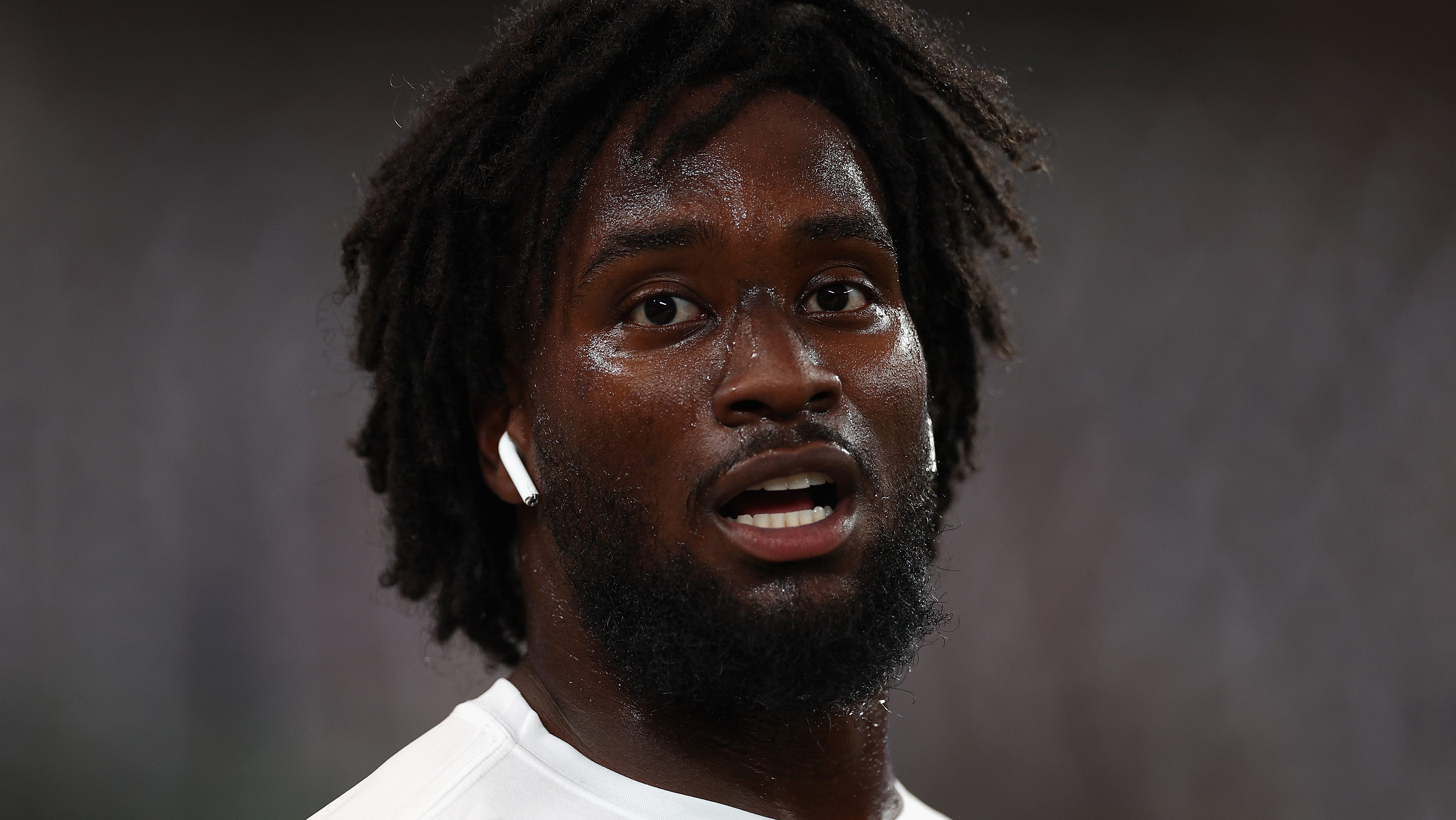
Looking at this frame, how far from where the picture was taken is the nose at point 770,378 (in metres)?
1.86

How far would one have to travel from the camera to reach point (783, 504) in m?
1.92

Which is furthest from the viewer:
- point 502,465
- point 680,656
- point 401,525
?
point 401,525

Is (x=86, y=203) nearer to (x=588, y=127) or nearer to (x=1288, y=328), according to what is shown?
(x=588, y=127)

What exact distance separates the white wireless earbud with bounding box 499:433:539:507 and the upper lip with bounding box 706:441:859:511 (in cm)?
38

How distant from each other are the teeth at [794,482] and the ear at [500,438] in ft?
1.51

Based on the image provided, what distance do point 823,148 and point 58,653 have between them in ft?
8.05

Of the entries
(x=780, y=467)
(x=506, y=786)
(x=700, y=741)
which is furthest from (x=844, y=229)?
A: (x=506, y=786)

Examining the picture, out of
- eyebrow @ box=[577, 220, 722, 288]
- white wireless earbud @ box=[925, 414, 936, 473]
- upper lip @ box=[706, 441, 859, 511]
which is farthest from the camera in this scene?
white wireless earbud @ box=[925, 414, 936, 473]

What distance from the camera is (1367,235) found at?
396 cm

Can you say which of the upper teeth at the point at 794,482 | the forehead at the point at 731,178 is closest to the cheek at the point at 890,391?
the upper teeth at the point at 794,482

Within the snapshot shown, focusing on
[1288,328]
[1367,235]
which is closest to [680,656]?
[1288,328]

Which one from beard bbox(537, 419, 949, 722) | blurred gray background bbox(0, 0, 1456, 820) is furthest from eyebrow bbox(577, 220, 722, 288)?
blurred gray background bbox(0, 0, 1456, 820)

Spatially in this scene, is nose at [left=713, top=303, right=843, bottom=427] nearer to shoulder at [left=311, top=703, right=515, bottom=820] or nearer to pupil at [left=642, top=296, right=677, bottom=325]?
pupil at [left=642, top=296, right=677, bottom=325]

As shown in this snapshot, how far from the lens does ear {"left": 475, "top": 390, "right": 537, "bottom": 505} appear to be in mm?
2184
